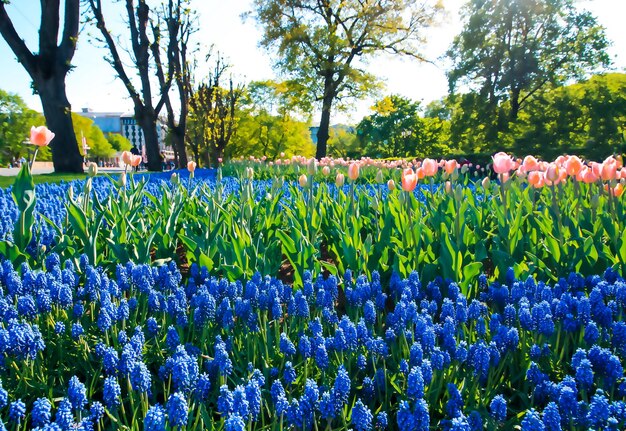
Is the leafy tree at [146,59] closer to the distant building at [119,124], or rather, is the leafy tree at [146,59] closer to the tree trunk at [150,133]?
the tree trunk at [150,133]

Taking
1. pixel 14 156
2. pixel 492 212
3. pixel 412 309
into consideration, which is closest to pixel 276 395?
pixel 412 309

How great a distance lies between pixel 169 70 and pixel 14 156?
50108 mm

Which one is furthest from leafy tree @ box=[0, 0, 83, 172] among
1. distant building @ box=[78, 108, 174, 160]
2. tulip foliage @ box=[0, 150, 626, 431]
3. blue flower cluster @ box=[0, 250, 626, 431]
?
distant building @ box=[78, 108, 174, 160]

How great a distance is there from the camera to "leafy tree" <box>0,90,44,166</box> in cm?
5350

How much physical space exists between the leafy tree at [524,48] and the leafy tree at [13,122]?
47.9 meters

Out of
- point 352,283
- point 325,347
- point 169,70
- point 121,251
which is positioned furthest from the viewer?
point 169,70

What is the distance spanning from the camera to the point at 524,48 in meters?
27.5

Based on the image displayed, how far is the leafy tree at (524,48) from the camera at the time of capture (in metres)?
27.5

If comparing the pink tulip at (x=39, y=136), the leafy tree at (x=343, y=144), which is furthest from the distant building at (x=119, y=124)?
the pink tulip at (x=39, y=136)

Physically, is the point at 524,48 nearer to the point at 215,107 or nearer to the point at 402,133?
the point at 215,107

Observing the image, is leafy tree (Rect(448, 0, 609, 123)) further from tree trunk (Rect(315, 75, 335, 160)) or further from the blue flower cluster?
the blue flower cluster

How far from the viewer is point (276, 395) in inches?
57.4

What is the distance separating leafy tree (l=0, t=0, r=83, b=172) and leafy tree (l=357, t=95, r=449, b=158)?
38.5m

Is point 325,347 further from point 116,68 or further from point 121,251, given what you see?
point 116,68
